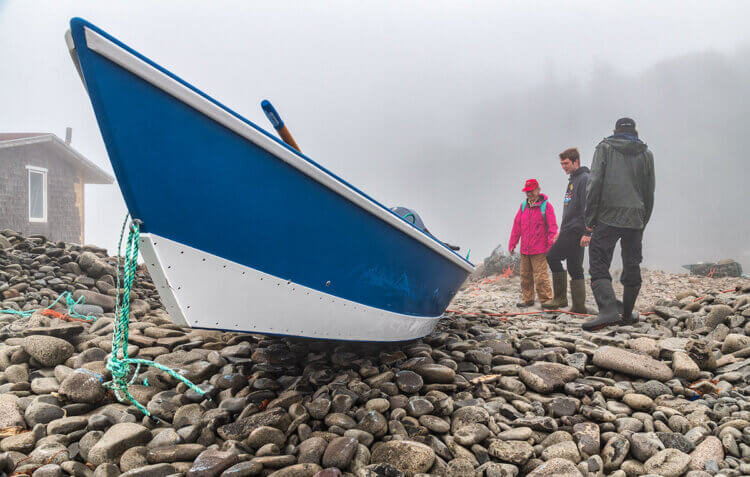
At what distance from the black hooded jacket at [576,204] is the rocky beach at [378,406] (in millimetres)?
1816

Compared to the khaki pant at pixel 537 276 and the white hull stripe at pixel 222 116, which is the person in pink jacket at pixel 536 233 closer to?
the khaki pant at pixel 537 276

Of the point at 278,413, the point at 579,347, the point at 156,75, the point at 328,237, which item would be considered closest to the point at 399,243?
the point at 328,237

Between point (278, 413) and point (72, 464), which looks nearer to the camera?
point (72, 464)

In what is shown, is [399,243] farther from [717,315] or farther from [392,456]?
[717,315]

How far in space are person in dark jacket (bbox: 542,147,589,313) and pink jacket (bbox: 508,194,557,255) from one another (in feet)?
0.88

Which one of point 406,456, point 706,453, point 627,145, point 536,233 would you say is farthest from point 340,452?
point 536,233

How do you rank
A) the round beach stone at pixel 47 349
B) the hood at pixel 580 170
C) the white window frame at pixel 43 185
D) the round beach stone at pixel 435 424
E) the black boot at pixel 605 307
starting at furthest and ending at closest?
the white window frame at pixel 43 185
the hood at pixel 580 170
the black boot at pixel 605 307
the round beach stone at pixel 47 349
the round beach stone at pixel 435 424

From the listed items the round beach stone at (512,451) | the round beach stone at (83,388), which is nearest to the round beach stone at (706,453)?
the round beach stone at (512,451)

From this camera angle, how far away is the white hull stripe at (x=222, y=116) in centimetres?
194

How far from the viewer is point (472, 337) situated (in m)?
4.59

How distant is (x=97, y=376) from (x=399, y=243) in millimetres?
2347

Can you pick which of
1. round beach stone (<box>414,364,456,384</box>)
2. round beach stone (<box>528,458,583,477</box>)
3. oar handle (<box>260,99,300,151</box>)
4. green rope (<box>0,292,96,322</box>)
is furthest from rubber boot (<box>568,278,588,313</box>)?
green rope (<box>0,292,96,322</box>)

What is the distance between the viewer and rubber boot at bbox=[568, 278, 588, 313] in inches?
241

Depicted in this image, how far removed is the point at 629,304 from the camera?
5.12 metres
